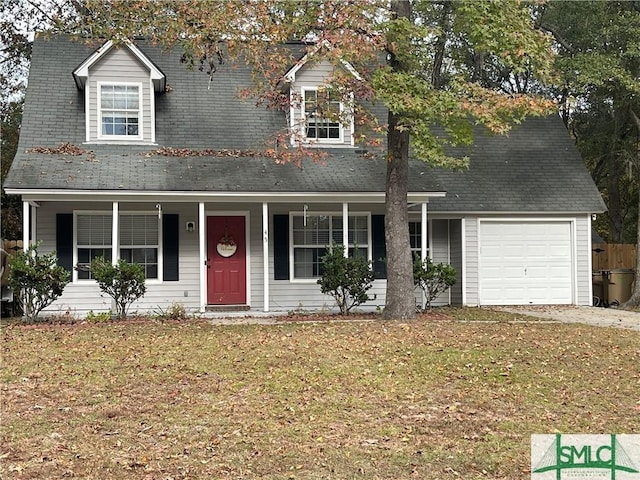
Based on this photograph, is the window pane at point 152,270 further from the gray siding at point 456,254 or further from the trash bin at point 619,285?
the trash bin at point 619,285

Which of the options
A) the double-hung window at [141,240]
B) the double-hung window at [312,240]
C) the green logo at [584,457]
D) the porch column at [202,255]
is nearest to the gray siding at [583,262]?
the double-hung window at [312,240]

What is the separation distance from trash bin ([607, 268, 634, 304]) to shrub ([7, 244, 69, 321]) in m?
13.4

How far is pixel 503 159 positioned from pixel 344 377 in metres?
12.0

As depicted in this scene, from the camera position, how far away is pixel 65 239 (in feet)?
48.6

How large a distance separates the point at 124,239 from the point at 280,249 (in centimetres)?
344

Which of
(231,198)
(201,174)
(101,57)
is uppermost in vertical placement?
(101,57)

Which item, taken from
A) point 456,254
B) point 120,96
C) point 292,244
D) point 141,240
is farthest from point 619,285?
point 120,96

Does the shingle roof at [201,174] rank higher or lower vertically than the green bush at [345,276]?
higher

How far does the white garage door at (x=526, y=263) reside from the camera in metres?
17.0

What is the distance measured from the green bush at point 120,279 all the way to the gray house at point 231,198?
850 mm

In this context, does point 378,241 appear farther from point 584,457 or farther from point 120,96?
point 584,457

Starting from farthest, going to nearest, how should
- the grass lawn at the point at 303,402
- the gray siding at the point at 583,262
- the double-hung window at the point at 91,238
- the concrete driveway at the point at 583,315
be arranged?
1. the gray siding at the point at 583,262
2. the double-hung window at the point at 91,238
3. the concrete driveway at the point at 583,315
4. the grass lawn at the point at 303,402

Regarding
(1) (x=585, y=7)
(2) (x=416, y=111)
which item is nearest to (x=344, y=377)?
(2) (x=416, y=111)

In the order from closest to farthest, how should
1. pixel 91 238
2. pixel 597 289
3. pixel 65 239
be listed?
pixel 65 239
pixel 91 238
pixel 597 289
